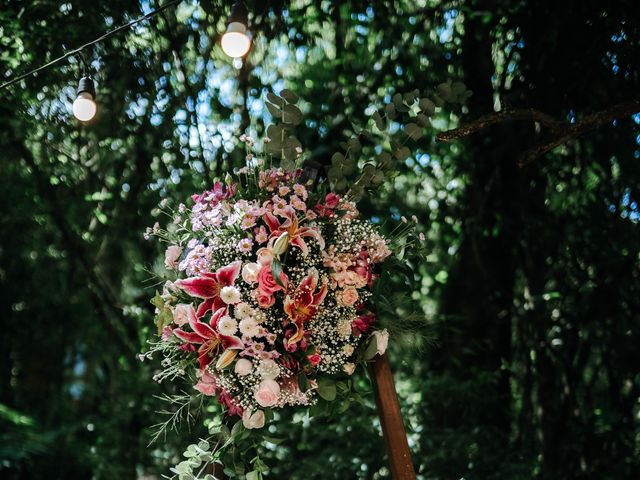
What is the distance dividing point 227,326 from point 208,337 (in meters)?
0.07

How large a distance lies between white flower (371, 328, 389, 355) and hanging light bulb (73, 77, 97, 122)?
1121 mm

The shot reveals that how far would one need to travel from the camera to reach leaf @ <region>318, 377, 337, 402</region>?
158 cm

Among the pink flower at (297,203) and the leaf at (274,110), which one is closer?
the pink flower at (297,203)

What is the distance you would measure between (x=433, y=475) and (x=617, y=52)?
6.26 ft

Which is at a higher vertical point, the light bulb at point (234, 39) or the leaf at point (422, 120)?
the light bulb at point (234, 39)

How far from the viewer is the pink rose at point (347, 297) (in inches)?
60.5

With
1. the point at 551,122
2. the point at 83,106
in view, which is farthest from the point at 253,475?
the point at 551,122

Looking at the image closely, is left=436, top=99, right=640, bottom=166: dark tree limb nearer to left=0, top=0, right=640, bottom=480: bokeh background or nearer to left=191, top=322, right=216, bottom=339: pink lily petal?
left=0, top=0, right=640, bottom=480: bokeh background

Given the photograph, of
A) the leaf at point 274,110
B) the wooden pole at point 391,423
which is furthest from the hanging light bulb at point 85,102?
the wooden pole at point 391,423

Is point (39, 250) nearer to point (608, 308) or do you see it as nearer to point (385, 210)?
point (385, 210)

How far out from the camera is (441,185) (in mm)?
3438

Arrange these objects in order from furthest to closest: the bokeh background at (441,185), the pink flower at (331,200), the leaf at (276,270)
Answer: the bokeh background at (441,185) → the pink flower at (331,200) → the leaf at (276,270)

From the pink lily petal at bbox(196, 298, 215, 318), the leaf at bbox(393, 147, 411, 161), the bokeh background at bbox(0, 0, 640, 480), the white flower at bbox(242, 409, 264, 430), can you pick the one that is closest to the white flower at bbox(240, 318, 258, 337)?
the pink lily petal at bbox(196, 298, 215, 318)

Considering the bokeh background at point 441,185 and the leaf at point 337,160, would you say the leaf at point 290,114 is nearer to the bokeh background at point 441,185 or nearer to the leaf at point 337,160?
the leaf at point 337,160
